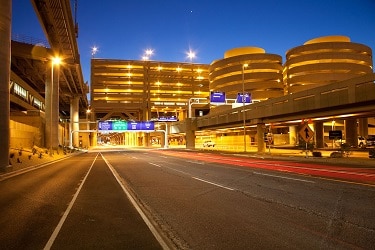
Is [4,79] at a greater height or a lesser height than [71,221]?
greater

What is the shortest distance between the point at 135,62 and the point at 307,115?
374ft

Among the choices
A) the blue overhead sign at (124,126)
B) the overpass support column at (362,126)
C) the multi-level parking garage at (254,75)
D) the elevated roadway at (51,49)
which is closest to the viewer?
the elevated roadway at (51,49)

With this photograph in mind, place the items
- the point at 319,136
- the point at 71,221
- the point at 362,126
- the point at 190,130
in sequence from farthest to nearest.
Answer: the point at 362,126
the point at 190,130
the point at 319,136
the point at 71,221

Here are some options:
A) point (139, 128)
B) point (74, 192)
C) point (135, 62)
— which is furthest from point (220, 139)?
point (74, 192)

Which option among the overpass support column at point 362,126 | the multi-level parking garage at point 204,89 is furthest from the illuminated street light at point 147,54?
the overpass support column at point 362,126

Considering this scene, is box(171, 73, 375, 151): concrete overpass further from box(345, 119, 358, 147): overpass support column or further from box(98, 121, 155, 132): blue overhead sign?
box(98, 121, 155, 132): blue overhead sign

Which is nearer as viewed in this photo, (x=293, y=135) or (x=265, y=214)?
(x=265, y=214)

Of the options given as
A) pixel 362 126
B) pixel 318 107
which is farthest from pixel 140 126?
pixel 318 107

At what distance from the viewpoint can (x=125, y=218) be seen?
335 inches

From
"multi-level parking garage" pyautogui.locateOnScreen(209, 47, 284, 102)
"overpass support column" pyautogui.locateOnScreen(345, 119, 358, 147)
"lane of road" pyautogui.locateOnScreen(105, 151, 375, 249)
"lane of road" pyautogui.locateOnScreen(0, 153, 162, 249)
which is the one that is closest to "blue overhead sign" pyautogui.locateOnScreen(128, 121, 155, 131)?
"multi-level parking garage" pyautogui.locateOnScreen(209, 47, 284, 102)

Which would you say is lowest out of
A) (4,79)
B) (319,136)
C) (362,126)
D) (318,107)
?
(319,136)

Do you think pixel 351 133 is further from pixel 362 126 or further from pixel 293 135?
pixel 293 135

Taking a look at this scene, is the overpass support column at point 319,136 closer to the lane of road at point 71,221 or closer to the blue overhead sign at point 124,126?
the blue overhead sign at point 124,126

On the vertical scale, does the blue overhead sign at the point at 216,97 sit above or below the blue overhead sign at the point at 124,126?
above
